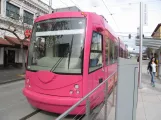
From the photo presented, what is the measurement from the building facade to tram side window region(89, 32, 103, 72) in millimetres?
14766

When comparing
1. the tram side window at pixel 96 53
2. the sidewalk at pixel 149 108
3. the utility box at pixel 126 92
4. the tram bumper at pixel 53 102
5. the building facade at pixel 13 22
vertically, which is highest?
the building facade at pixel 13 22

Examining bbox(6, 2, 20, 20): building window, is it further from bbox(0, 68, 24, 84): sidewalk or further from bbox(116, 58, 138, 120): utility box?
bbox(116, 58, 138, 120): utility box

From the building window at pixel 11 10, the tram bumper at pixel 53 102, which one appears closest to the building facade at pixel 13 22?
the building window at pixel 11 10

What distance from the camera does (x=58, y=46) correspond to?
5.92m

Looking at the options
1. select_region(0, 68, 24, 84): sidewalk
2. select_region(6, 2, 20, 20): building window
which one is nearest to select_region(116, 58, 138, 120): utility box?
select_region(0, 68, 24, 84): sidewalk

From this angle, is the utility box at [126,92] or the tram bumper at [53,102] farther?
the tram bumper at [53,102]

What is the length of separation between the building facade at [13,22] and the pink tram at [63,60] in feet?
47.3

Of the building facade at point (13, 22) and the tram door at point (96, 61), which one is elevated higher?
the building facade at point (13, 22)

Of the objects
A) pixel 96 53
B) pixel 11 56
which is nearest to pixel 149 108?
pixel 96 53

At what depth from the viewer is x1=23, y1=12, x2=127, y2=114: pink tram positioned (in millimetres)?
5449

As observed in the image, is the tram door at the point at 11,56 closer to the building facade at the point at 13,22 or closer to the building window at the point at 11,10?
the building facade at the point at 13,22

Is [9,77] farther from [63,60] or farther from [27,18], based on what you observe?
[63,60]

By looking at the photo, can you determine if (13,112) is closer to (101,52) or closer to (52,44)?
(52,44)

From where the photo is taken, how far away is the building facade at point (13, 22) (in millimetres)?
21828
